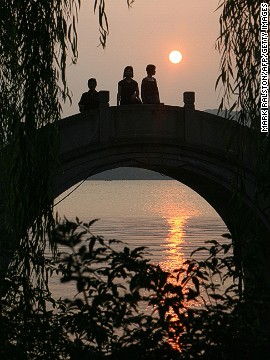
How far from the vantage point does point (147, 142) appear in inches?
876

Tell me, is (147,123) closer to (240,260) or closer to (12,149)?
(12,149)

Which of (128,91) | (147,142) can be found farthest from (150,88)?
(147,142)

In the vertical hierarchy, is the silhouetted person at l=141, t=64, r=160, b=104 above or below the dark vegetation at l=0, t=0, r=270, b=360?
above

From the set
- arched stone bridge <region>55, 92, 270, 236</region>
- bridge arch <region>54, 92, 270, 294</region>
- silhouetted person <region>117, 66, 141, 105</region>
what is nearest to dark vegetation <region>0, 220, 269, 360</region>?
silhouetted person <region>117, 66, 141, 105</region>

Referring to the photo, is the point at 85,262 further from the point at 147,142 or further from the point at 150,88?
the point at 147,142

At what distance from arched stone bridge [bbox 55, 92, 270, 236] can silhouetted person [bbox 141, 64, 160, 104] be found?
43 centimetres

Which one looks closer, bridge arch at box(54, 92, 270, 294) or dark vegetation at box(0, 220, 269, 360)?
dark vegetation at box(0, 220, 269, 360)

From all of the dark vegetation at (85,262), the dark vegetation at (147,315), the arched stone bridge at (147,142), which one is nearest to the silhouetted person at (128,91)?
the arched stone bridge at (147,142)

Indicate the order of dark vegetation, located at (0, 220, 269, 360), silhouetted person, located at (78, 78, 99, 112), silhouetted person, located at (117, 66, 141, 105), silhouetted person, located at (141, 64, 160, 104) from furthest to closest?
1. silhouetted person, located at (78, 78, 99, 112)
2. silhouetted person, located at (117, 66, 141, 105)
3. silhouetted person, located at (141, 64, 160, 104)
4. dark vegetation, located at (0, 220, 269, 360)

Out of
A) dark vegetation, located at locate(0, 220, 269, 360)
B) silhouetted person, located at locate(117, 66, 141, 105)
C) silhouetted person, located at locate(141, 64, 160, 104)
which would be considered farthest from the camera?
silhouetted person, located at locate(117, 66, 141, 105)

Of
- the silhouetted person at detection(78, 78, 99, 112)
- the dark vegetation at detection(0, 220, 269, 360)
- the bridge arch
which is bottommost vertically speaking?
the dark vegetation at detection(0, 220, 269, 360)

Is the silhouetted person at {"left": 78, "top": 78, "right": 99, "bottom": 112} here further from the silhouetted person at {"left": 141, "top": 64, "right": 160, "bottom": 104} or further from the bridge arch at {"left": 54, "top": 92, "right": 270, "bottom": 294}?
the silhouetted person at {"left": 141, "top": 64, "right": 160, "bottom": 104}

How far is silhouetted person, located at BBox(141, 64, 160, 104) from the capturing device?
19500mm

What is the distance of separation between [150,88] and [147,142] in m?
2.05
